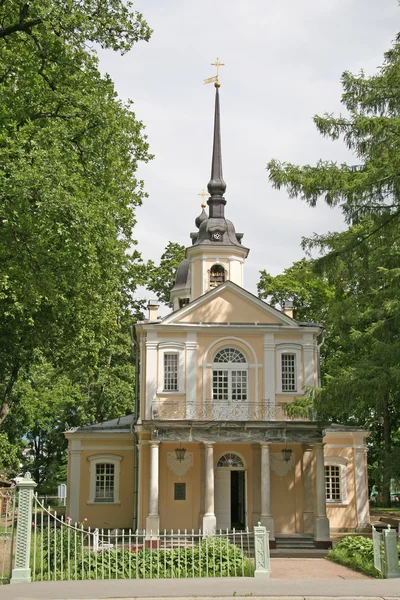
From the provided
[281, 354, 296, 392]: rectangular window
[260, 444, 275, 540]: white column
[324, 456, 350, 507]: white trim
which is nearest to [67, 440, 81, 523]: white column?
[260, 444, 275, 540]: white column

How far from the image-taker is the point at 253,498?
80.5ft

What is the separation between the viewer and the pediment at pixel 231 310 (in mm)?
25453

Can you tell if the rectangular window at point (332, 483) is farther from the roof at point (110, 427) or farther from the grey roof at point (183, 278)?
the grey roof at point (183, 278)

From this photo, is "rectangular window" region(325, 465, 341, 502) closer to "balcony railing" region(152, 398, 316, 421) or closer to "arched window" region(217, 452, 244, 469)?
"arched window" region(217, 452, 244, 469)

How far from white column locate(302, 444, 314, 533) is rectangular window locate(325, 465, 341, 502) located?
222 cm

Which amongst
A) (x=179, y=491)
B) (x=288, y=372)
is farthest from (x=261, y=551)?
(x=288, y=372)

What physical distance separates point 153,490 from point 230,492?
3165mm

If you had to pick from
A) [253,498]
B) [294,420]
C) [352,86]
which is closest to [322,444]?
[294,420]

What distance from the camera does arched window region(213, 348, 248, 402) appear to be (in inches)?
985

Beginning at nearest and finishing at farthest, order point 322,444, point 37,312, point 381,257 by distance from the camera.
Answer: point 381,257
point 37,312
point 322,444

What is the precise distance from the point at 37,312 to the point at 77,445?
8494 millimetres

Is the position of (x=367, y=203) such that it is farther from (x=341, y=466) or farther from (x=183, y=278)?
(x=183, y=278)

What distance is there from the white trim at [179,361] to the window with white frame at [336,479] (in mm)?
6229

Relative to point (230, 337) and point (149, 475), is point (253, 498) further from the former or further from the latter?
point (230, 337)
